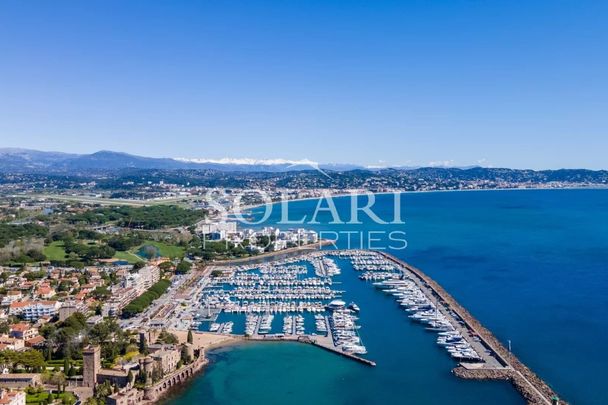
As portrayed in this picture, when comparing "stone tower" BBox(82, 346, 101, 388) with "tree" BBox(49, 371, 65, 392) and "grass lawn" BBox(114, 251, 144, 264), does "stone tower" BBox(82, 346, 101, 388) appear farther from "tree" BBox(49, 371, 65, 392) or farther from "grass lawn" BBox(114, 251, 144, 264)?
"grass lawn" BBox(114, 251, 144, 264)

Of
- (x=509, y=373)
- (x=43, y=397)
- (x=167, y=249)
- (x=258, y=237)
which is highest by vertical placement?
(x=258, y=237)

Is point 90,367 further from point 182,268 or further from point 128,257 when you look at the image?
point 128,257

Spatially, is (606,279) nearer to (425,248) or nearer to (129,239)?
(425,248)

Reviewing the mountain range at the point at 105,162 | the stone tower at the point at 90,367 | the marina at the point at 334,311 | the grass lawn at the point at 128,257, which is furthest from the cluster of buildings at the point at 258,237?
the mountain range at the point at 105,162

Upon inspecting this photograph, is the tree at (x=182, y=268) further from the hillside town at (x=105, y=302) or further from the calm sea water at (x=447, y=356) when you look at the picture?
the calm sea water at (x=447, y=356)

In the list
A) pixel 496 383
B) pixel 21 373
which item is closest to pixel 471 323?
pixel 496 383

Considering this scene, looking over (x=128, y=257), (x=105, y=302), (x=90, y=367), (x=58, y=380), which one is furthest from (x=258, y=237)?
(x=58, y=380)
